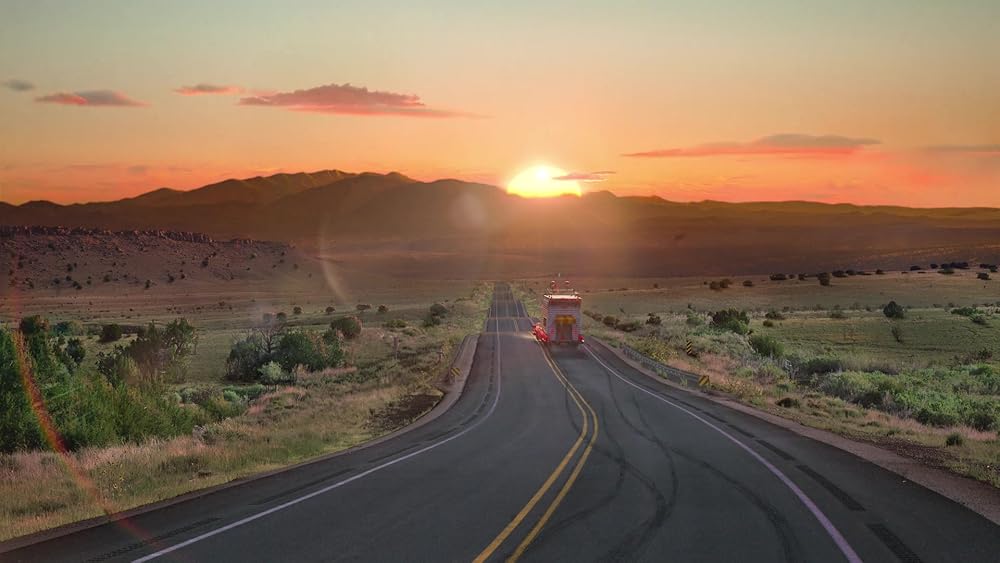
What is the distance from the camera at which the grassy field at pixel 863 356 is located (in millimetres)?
24812

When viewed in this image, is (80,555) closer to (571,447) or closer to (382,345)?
(571,447)

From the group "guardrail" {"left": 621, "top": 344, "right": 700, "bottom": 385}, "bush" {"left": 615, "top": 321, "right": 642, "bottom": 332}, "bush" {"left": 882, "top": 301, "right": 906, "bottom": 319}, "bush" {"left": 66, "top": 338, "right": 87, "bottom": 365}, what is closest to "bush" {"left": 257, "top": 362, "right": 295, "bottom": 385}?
"bush" {"left": 66, "top": 338, "right": 87, "bottom": 365}

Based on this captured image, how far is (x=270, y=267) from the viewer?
512 feet

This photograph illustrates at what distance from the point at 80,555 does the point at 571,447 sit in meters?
12.7

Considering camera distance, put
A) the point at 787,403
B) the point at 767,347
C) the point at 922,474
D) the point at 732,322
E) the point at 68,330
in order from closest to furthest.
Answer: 1. the point at 922,474
2. the point at 787,403
3. the point at 767,347
4. the point at 732,322
5. the point at 68,330

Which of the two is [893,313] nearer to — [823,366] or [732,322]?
[732,322]

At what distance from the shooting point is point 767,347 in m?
57.8

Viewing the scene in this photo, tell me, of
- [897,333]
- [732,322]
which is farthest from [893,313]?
[732,322]

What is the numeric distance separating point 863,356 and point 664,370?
55.6ft

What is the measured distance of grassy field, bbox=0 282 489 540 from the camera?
1490 centimetres

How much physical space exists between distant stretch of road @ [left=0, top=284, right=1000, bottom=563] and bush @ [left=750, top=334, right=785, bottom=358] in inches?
1409

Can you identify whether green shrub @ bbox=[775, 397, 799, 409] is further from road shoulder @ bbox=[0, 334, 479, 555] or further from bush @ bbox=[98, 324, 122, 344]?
bush @ bbox=[98, 324, 122, 344]

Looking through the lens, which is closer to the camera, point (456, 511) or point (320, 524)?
point (320, 524)

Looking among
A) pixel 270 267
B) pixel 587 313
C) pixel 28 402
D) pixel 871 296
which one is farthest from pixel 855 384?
pixel 270 267
